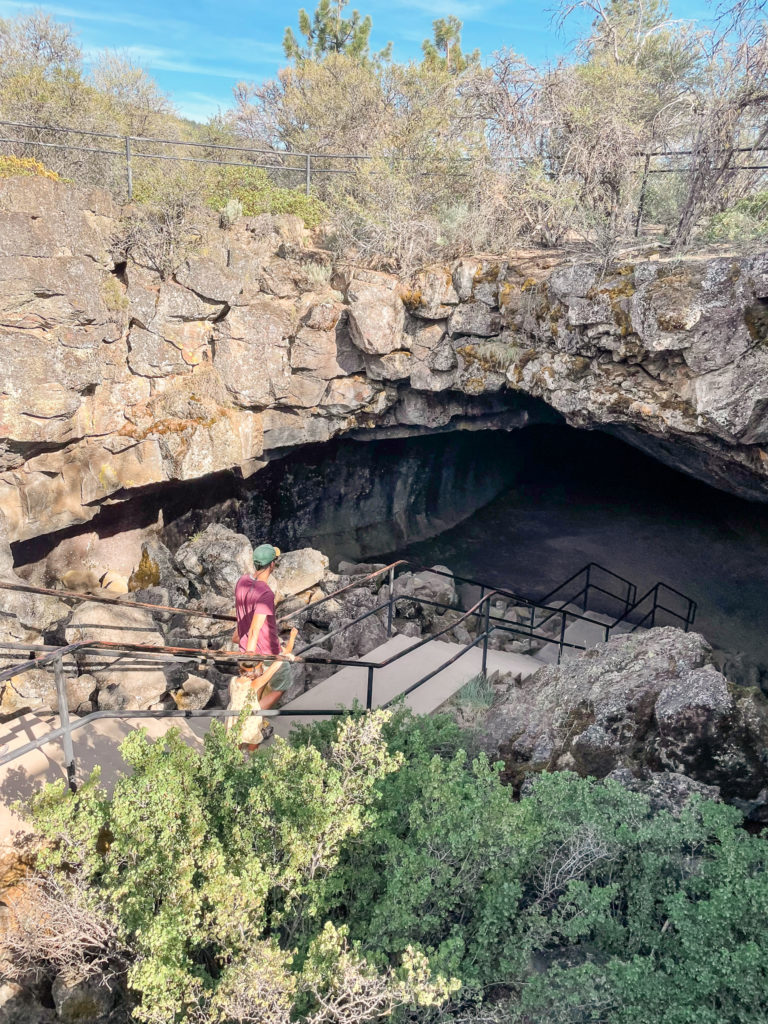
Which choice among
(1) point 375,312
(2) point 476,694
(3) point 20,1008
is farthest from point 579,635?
(3) point 20,1008

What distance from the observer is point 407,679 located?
6336mm

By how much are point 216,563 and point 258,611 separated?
6791 mm

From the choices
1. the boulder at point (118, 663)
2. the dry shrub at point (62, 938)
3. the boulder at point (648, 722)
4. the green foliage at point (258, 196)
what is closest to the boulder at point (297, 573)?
the boulder at point (118, 663)

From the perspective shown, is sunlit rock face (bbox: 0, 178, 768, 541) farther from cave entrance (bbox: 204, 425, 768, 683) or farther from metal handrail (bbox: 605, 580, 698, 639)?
cave entrance (bbox: 204, 425, 768, 683)

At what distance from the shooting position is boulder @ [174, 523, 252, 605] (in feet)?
35.9

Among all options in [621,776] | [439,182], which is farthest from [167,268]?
[621,776]

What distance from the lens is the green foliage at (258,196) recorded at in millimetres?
11398

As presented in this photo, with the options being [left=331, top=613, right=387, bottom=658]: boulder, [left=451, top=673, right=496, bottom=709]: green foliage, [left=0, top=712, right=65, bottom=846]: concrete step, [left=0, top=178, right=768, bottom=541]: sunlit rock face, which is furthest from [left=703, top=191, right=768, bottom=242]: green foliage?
[left=0, top=712, right=65, bottom=846]: concrete step

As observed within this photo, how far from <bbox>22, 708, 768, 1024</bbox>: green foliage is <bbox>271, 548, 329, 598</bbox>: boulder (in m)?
7.78

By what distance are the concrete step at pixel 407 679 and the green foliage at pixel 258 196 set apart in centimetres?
828

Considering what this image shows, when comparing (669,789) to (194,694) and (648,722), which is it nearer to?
(648,722)

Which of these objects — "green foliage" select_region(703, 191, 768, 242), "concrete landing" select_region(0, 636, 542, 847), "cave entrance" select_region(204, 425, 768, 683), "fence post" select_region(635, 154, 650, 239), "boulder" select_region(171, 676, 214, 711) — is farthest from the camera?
"cave entrance" select_region(204, 425, 768, 683)

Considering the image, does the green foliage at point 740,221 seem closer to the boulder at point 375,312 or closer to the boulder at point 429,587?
the boulder at point 375,312

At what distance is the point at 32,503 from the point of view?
9.26 m
